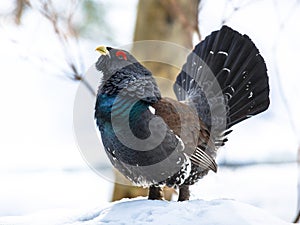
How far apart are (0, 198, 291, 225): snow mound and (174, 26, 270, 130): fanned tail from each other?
127 cm

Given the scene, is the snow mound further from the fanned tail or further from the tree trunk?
the tree trunk

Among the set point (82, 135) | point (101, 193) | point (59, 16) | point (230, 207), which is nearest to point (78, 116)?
point (82, 135)

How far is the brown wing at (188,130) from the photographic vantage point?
3.56 metres

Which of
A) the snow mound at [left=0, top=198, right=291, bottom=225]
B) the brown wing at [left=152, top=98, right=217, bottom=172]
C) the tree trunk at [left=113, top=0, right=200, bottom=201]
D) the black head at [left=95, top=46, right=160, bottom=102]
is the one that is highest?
the tree trunk at [left=113, top=0, right=200, bottom=201]

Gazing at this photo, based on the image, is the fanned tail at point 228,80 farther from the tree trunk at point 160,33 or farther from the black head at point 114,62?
the tree trunk at point 160,33

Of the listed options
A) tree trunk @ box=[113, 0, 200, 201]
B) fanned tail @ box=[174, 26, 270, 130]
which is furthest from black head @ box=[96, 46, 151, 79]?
tree trunk @ box=[113, 0, 200, 201]

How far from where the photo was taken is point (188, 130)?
3668 millimetres

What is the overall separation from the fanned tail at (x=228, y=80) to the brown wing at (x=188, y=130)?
0.26 metres

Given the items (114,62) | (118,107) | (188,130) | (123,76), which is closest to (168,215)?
(118,107)

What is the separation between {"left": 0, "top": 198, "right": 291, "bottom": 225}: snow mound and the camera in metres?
2.63

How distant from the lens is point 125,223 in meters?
2.67

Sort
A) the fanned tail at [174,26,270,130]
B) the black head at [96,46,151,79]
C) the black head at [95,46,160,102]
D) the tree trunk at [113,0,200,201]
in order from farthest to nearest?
the tree trunk at [113,0,200,201]
the fanned tail at [174,26,270,130]
the black head at [96,46,151,79]
the black head at [95,46,160,102]

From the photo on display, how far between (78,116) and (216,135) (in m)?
1.06

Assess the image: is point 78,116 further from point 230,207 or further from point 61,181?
point 61,181
